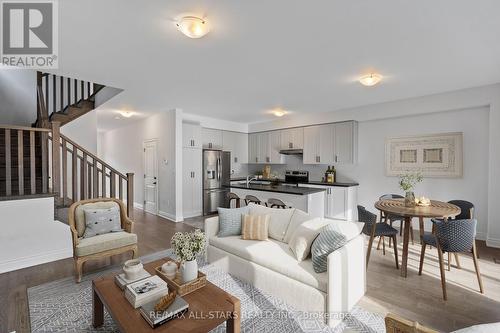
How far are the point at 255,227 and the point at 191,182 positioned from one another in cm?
343

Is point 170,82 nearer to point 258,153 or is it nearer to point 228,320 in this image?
point 228,320

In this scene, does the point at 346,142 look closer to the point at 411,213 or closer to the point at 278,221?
the point at 411,213

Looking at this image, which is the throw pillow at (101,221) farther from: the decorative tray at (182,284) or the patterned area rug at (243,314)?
the decorative tray at (182,284)

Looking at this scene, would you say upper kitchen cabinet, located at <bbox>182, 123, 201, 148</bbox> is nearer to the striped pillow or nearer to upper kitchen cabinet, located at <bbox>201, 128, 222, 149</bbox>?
upper kitchen cabinet, located at <bbox>201, 128, 222, 149</bbox>

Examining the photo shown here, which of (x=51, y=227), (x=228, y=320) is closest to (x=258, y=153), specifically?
(x=51, y=227)

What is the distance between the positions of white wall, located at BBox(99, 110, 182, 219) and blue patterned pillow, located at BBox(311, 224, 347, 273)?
13.1 feet

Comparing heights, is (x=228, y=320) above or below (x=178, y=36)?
below

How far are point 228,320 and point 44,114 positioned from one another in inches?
190

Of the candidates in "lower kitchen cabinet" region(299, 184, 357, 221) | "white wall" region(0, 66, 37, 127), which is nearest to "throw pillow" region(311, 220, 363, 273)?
"lower kitchen cabinet" region(299, 184, 357, 221)

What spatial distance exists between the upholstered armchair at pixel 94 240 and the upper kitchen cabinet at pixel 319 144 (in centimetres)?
449

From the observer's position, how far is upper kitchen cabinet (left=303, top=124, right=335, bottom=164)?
5.82m

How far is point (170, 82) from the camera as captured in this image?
3.75 metres

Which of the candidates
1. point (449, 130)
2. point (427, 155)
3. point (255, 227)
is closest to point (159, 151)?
point (255, 227)

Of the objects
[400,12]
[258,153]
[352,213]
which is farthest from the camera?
[258,153]
